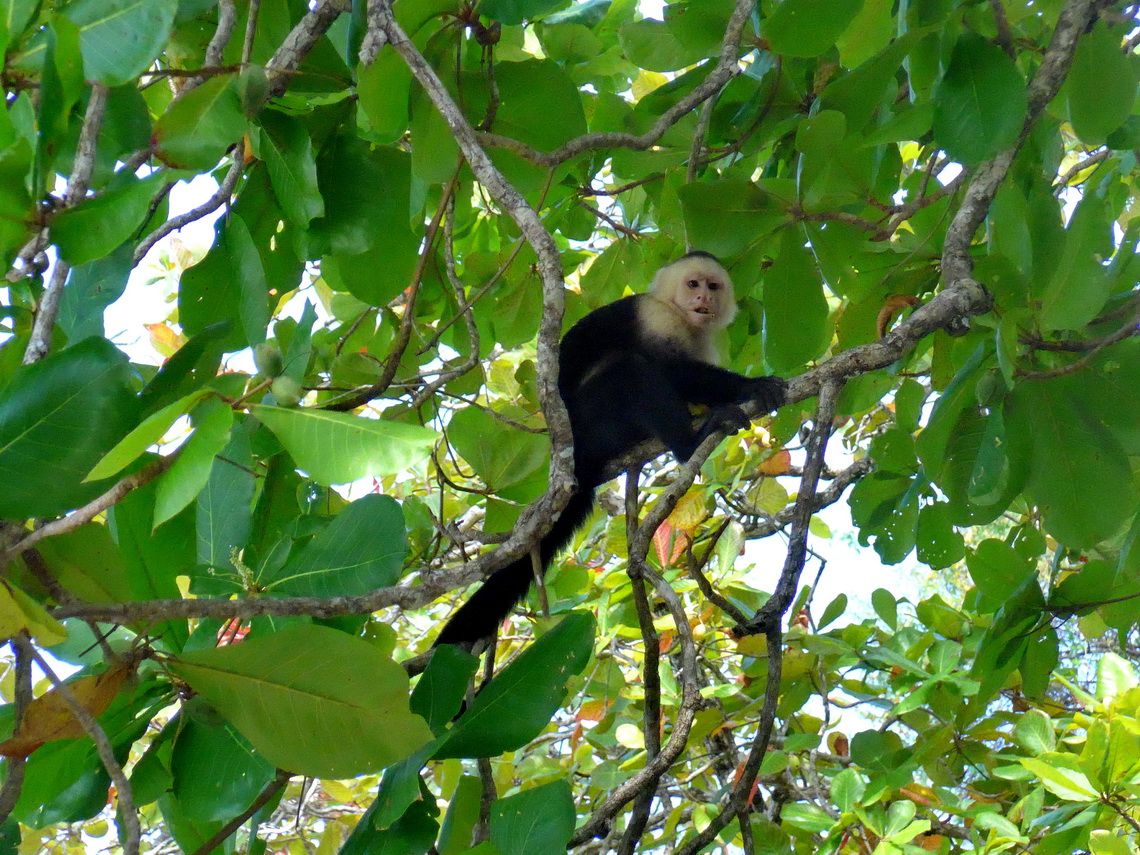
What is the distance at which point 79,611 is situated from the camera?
0.91 metres

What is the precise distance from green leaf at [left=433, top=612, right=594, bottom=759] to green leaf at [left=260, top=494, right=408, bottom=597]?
21 centimetres

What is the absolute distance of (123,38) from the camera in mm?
1011

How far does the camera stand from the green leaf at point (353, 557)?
1192mm

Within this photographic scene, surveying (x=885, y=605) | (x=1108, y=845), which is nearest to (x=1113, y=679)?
(x=885, y=605)

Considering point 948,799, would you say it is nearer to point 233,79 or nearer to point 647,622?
point 647,622

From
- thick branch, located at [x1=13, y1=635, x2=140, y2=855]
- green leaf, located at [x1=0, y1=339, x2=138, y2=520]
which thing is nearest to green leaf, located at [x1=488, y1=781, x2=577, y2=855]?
thick branch, located at [x1=13, y1=635, x2=140, y2=855]

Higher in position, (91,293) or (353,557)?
(91,293)

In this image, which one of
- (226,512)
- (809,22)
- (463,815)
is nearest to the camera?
(226,512)

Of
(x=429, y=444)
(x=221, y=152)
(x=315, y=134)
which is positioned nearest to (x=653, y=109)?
(x=315, y=134)

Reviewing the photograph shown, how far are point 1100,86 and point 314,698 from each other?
174 centimetres

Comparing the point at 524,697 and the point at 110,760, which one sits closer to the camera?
the point at 110,760

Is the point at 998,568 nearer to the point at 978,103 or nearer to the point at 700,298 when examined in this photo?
the point at 978,103

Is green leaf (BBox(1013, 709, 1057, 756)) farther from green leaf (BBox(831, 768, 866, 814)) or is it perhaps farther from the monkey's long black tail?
the monkey's long black tail

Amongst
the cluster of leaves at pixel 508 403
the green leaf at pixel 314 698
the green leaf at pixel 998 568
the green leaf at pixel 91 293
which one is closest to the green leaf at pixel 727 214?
the cluster of leaves at pixel 508 403
